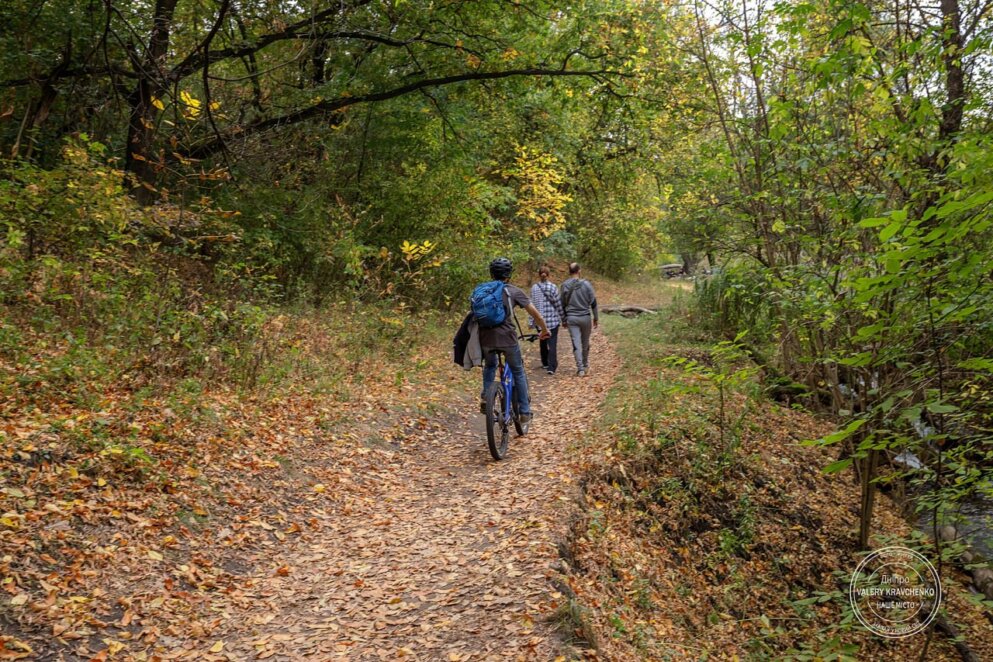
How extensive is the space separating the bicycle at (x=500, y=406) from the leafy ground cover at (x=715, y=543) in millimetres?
1173

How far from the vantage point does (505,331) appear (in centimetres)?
786

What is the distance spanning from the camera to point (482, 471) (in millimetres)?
7906

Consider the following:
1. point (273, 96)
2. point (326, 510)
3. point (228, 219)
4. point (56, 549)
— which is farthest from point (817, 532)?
point (273, 96)

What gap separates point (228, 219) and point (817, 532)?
1112cm

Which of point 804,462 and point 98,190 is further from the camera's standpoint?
point 804,462

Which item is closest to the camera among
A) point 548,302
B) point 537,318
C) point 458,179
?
point 537,318

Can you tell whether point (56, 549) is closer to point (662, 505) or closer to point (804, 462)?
point (662, 505)

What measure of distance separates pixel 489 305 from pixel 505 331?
41 cm

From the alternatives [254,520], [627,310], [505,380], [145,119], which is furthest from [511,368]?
[627,310]

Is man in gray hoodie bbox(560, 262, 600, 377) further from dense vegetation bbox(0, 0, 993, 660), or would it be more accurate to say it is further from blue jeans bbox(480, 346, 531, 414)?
blue jeans bbox(480, 346, 531, 414)

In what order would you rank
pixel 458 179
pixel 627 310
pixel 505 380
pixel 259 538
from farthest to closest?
1. pixel 627 310
2. pixel 458 179
3. pixel 505 380
4. pixel 259 538

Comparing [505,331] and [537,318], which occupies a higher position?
[537,318]

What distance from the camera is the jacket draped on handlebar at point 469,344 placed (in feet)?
25.6

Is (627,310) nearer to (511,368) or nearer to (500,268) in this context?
(511,368)
